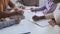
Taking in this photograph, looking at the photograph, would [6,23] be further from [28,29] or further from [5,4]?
[5,4]

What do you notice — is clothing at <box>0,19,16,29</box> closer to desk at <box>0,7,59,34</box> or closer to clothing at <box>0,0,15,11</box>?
desk at <box>0,7,59,34</box>

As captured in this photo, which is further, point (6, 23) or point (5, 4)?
point (5, 4)

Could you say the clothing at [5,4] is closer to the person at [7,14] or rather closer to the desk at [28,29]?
the person at [7,14]

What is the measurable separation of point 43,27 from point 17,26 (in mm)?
288

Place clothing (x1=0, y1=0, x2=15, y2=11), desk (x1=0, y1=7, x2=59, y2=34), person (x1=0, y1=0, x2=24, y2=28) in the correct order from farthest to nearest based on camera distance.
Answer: clothing (x1=0, y1=0, x2=15, y2=11) < person (x1=0, y1=0, x2=24, y2=28) < desk (x1=0, y1=7, x2=59, y2=34)

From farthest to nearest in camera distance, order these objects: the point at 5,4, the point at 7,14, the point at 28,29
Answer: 1. the point at 5,4
2. the point at 7,14
3. the point at 28,29

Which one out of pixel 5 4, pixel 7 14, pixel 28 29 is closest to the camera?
pixel 28 29

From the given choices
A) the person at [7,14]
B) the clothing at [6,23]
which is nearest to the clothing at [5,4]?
the person at [7,14]

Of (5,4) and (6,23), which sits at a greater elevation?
(5,4)

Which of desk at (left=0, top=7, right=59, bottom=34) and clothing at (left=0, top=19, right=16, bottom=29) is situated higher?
clothing at (left=0, top=19, right=16, bottom=29)

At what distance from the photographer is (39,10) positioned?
212 cm

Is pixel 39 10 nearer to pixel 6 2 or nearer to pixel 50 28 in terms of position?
pixel 6 2

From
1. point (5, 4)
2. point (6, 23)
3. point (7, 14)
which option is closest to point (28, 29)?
point (6, 23)

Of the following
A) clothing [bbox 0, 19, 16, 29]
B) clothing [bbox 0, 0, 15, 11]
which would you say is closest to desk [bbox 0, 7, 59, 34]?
clothing [bbox 0, 19, 16, 29]
